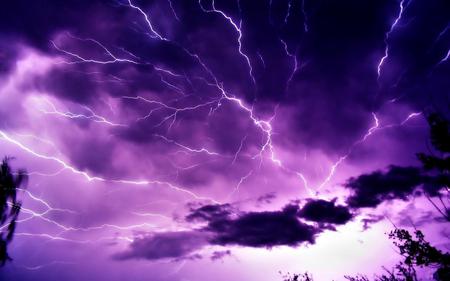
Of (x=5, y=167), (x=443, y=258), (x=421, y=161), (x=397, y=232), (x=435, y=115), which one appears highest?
(x=5, y=167)

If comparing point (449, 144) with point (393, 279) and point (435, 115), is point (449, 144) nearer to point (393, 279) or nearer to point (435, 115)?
point (435, 115)

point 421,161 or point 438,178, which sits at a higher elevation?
point 421,161

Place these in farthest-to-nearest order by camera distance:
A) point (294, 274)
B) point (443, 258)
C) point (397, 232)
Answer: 1. point (294, 274)
2. point (397, 232)
3. point (443, 258)

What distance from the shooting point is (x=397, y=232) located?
6.72 meters

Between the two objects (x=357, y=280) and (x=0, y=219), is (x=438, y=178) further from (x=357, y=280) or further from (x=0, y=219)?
(x=0, y=219)

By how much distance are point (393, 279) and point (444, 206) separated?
5.29 m

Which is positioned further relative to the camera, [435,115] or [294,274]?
[294,274]

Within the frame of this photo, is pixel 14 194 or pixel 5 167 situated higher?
pixel 5 167

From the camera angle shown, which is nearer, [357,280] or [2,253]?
[357,280]

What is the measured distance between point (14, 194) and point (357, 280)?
47.4 ft

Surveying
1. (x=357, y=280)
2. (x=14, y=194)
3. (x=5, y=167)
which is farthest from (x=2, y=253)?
(x=357, y=280)

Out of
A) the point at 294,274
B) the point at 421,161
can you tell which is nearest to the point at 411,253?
the point at 421,161

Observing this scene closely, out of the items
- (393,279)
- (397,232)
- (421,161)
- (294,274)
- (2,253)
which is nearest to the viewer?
(421,161)

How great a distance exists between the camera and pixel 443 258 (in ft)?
19.0
